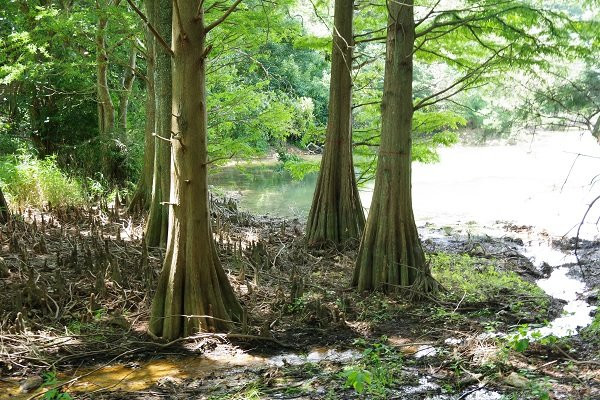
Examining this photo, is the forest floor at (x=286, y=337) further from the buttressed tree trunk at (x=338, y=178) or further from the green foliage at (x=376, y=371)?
the buttressed tree trunk at (x=338, y=178)

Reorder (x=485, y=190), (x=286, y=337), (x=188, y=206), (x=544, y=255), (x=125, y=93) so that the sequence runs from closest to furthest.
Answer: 1. (x=188, y=206)
2. (x=286, y=337)
3. (x=544, y=255)
4. (x=125, y=93)
5. (x=485, y=190)

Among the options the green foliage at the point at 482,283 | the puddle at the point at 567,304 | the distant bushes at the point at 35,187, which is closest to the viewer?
the puddle at the point at 567,304

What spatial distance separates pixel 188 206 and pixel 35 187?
7.04 metres

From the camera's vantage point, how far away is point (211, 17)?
34.7ft

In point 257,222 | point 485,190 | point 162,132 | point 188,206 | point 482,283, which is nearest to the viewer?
point 188,206

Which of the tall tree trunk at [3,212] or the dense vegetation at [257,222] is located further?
the tall tree trunk at [3,212]

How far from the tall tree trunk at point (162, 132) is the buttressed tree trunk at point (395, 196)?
2885 millimetres

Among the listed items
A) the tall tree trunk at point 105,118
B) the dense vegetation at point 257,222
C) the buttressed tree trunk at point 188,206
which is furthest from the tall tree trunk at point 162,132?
the tall tree trunk at point 105,118

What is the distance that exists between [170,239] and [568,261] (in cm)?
698

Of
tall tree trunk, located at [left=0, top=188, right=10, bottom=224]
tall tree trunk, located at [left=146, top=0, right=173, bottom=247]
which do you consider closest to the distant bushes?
tall tree trunk, located at [left=0, top=188, right=10, bottom=224]

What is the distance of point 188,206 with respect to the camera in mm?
4938

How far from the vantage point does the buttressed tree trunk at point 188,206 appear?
16.0ft

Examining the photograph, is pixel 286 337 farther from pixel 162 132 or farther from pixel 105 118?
pixel 105 118

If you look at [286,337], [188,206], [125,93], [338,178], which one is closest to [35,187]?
[125,93]
